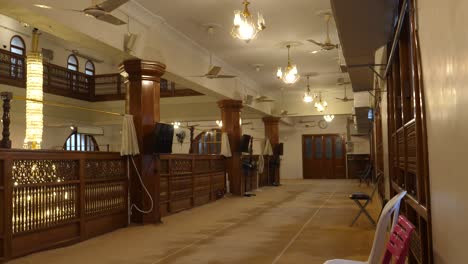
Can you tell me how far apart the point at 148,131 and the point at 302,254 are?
11.9 ft

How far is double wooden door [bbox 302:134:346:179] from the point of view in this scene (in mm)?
22047

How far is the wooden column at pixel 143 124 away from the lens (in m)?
7.46

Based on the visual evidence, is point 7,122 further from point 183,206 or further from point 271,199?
point 271,199

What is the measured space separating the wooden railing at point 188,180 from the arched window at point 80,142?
8.15 metres

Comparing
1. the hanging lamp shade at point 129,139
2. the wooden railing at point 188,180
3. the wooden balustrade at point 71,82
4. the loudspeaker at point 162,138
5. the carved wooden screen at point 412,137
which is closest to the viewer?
the carved wooden screen at point 412,137

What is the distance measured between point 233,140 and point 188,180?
3134mm

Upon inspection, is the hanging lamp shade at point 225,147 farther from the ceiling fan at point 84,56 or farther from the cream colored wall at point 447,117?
the cream colored wall at point 447,117

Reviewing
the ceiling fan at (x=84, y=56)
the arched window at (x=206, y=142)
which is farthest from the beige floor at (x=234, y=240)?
the arched window at (x=206, y=142)

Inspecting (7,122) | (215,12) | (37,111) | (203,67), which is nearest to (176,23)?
(215,12)

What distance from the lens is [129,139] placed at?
7246mm

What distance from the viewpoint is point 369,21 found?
504cm

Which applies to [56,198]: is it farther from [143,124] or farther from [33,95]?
[33,95]

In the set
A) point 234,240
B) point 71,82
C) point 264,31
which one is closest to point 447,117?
point 234,240

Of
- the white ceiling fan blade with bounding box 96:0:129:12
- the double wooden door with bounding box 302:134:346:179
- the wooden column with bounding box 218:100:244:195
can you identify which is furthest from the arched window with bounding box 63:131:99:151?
the white ceiling fan blade with bounding box 96:0:129:12
